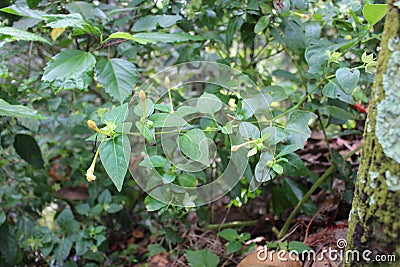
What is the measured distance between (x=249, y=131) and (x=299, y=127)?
127mm

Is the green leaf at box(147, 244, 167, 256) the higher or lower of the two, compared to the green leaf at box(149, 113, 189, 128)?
lower

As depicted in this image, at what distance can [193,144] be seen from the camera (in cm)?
71

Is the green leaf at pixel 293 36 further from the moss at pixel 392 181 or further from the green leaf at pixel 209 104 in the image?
the moss at pixel 392 181

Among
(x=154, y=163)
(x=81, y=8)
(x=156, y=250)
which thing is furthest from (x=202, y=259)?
(x=81, y=8)

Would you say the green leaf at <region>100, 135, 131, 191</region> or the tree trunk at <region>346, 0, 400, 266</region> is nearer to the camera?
the tree trunk at <region>346, 0, 400, 266</region>

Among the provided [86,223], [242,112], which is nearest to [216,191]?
[242,112]

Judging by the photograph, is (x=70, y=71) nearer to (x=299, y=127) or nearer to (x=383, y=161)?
(x=299, y=127)

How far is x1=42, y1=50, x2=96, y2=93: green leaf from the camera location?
79 cm

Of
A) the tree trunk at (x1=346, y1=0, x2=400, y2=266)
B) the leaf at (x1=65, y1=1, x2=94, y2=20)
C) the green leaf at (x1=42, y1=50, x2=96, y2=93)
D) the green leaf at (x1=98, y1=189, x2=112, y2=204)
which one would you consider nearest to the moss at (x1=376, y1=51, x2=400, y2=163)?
the tree trunk at (x1=346, y1=0, x2=400, y2=266)

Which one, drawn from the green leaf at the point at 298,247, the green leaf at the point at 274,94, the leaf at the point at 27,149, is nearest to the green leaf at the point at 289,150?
the green leaf at the point at 274,94

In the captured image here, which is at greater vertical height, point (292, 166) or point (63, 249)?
point (292, 166)

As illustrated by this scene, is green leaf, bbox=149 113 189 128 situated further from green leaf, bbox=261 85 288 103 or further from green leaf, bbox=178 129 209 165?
green leaf, bbox=261 85 288 103

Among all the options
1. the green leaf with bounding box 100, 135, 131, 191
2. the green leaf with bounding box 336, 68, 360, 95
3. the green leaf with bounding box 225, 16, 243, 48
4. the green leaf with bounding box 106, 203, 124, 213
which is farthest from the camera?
the green leaf with bounding box 106, 203, 124, 213

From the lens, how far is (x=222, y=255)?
3.75 feet
